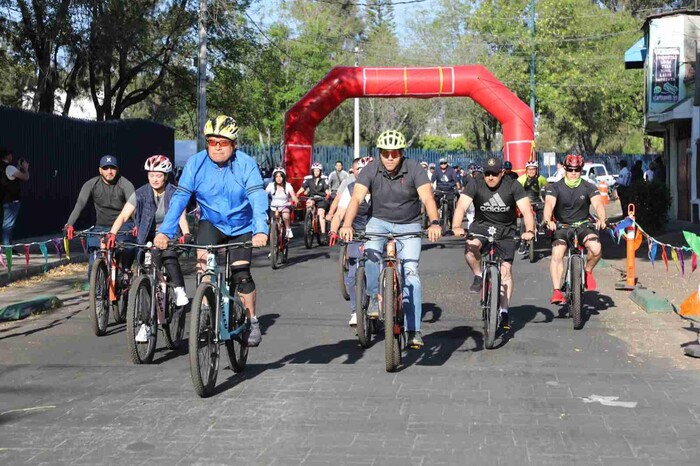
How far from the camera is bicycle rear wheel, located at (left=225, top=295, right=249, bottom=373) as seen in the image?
8.02 m

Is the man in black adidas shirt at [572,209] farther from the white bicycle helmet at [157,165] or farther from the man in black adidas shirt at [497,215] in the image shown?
the white bicycle helmet at [157,165]

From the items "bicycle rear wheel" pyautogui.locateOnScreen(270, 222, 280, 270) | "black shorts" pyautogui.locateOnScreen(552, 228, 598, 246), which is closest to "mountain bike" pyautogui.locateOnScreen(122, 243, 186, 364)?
"black shorts" pyautogui.locateOnScreen(552, 228, 598, 246)

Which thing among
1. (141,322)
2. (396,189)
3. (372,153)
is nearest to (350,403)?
(141,322)

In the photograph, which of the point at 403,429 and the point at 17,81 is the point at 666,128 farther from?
the point at 403,429

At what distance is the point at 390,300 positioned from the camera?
27.8 ft

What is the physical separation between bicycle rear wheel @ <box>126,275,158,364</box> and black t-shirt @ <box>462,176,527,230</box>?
3363 mm

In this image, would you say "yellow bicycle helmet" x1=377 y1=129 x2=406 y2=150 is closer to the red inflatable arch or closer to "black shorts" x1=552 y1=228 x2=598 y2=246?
"black shorts" x1=552 y1=228 x2=598 y2=246

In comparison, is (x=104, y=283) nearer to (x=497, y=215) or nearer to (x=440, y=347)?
(x=440, y=347)

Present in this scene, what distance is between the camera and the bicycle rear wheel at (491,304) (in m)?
9.70

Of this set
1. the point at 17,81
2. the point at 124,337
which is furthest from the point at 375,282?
A: the point at 17,81

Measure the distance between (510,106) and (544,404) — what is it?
25.3 meters

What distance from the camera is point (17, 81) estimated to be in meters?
35.0

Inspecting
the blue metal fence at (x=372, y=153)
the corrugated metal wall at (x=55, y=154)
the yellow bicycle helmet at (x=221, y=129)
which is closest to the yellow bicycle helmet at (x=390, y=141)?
the yellow bicycle helmet at (x=221, y=129)

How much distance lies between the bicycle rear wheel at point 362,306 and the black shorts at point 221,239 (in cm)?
130
